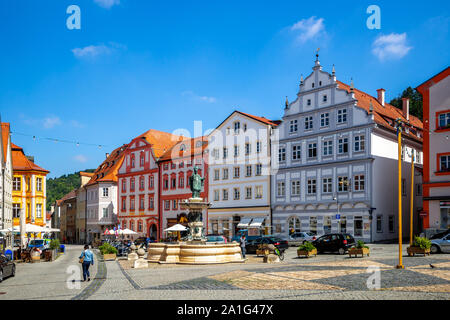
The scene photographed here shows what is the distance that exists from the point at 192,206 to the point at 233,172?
28.5 metres

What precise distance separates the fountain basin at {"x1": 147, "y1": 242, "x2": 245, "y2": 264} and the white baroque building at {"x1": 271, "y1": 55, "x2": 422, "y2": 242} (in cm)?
2109

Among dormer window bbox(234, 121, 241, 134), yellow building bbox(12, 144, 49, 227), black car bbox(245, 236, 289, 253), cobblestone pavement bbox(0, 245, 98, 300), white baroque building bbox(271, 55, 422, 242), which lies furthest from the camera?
yellow building bbox(12, 144, 49, 227)

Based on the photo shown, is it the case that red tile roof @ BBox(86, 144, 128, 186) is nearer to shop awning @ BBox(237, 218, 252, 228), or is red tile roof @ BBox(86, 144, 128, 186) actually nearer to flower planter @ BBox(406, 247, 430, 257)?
shop awning @ BBox(237, 218, 252, 228)

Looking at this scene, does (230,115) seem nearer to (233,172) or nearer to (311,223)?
(233,172)

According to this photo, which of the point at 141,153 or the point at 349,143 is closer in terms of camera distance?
the point at 349,143

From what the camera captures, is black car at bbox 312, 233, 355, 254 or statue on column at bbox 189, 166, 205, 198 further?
black car at bbox 312, 233, 355, 254

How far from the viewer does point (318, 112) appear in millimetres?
51750

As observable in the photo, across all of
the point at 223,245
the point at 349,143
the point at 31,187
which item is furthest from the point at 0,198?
the point at 349,143

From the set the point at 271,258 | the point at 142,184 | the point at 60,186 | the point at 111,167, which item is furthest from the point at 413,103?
the point at 60,186

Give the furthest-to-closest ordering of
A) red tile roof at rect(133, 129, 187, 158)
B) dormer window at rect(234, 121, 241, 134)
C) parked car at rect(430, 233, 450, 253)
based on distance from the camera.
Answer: red tile roof at rect(133, 129, 187, 158)
dormer window at rect(234, 121, 241, 134)
parked car at rect(430, 233, 450, 253)

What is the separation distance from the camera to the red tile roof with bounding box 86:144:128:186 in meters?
78.4

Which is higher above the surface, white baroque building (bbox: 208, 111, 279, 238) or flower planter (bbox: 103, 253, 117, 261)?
white baroque building (bbox: 208, 111, 279, 238)

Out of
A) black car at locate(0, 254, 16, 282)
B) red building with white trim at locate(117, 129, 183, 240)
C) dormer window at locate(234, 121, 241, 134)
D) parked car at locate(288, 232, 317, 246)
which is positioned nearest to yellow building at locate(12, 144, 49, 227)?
red building with white trim at locate(117, 129, 183, 240)

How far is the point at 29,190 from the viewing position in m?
64.7
